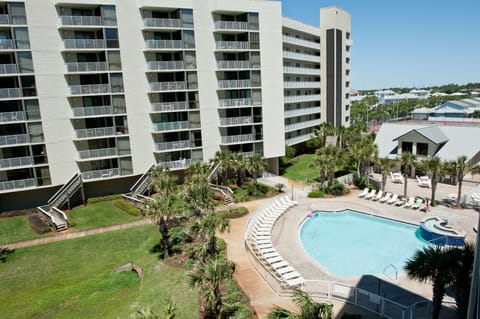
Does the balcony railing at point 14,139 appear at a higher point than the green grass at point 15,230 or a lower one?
higher

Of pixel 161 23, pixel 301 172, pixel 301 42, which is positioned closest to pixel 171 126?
pixel 161 23

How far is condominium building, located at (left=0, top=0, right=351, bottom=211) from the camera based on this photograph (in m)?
36.3

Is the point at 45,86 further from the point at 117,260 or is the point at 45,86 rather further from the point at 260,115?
→ the point at 260,115

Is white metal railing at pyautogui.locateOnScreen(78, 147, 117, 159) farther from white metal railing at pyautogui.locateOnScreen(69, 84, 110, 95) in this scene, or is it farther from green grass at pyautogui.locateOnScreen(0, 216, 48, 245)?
green grass at pyautogui.locateOnScreen(0, 216, 48, 245)

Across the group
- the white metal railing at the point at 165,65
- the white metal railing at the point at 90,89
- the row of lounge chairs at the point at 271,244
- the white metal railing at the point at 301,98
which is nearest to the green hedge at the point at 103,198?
the white metal railing at the point at 90,89

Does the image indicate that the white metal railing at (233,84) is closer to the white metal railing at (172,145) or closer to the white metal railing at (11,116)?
the white metal railing at (172,145)

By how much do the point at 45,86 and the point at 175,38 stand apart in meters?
15.7

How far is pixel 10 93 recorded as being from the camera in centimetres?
3553

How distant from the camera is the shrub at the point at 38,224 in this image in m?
33.0

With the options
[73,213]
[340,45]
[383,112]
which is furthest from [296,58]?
[383,112]

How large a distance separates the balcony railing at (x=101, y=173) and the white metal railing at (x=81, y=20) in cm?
1640

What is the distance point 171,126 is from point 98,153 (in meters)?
9.01

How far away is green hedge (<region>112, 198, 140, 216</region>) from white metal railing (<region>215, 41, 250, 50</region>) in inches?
880

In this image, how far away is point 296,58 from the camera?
197 feet
